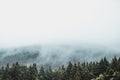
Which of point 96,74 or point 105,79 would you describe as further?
point 96,74

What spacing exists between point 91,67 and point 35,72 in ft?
82.9

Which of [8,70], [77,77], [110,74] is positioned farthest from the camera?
[8,70]

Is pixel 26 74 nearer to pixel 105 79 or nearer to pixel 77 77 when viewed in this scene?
pixel 77 77

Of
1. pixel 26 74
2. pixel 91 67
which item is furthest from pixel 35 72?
pixel 91 67

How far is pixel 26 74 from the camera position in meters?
146

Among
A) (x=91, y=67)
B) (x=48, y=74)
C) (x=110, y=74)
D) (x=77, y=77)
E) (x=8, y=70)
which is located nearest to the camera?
(x=110, y=74)

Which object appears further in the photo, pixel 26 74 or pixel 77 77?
pixel 26 74

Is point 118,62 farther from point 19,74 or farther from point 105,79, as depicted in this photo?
point 19,74

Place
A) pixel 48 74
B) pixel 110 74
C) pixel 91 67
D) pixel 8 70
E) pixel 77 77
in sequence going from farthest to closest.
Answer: pixel 48 74 < pixel 91 67 < pixel 8 70 < pixel 77 77 < pixel 110 74

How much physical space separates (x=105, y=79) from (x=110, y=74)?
251cm

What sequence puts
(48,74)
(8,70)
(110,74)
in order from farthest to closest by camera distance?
(48,74)
(8,70)
(110,74)

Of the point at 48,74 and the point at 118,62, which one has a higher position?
the point at 118,62

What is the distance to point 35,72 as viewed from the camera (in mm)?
149500

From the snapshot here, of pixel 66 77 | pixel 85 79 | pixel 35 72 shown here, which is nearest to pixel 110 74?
pixel 85 79
